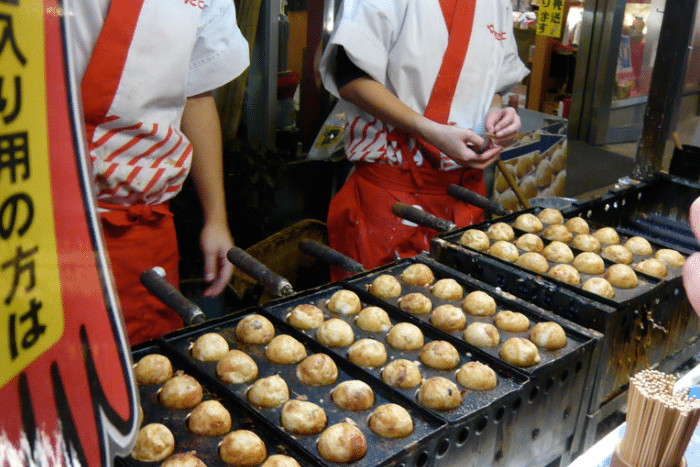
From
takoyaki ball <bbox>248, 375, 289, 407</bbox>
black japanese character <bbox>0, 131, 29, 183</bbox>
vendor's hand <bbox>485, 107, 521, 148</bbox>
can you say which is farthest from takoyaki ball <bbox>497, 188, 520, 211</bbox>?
black japanese character <bbox>0, 131, 29, 183</bbox>

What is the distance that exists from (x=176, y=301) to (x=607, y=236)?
160cm

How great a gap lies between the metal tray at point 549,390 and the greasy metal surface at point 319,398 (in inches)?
10.3

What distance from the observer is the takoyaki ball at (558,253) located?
214 centimetres

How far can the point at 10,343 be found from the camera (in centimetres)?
51

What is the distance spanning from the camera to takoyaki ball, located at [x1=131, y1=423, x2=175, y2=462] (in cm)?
114

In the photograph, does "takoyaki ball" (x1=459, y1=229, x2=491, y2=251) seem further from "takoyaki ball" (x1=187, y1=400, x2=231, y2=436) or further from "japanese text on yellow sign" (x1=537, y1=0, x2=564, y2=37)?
"japanese text on yellow sign" (x1=537, y1=0, x2=564, y2=37)

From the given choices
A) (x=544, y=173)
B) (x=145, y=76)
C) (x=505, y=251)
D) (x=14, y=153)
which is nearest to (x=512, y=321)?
(x=505, y=251)

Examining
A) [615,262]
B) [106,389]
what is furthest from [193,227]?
[106,389]

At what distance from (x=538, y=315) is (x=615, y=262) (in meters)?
0.55

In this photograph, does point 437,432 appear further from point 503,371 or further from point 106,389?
point 106,389

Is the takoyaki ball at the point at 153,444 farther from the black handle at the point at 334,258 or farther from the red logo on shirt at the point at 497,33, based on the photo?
the red logo on shirt at the point at 497,33

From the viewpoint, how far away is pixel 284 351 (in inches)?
59.0

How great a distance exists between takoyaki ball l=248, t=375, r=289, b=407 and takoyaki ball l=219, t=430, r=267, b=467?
0.16 meters

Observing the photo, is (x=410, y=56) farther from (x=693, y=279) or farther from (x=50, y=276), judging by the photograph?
(x=50, y=276)
